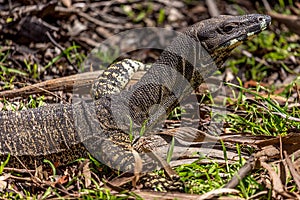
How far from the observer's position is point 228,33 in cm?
691

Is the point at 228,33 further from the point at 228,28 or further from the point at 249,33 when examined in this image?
the point at 249,33

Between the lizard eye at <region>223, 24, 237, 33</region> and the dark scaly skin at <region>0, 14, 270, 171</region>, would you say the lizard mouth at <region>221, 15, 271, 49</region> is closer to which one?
the dark scaly skin at <region>0, 14, 270, 171</region>

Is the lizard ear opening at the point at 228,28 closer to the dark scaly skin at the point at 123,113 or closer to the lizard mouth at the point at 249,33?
the dark scaly skin at the point at 123,113

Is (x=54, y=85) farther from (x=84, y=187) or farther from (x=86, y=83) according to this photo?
(x=84, y=187)

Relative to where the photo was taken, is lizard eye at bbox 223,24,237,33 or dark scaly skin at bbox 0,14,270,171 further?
lizard eye at bbox 223,24,237,33

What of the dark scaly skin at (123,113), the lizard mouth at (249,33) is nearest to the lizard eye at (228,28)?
the dark scaly skin at (123,113)

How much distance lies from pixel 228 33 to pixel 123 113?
5.60ft

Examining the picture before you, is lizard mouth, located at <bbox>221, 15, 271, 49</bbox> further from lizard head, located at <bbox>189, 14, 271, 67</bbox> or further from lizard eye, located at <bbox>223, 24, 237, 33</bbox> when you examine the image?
lizard eye, located at <bbox>223, 24, 237, 33</bbox>

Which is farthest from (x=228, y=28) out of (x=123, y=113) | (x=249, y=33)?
(x=123, y=113)

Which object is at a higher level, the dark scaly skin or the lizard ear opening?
the lizard ear opening

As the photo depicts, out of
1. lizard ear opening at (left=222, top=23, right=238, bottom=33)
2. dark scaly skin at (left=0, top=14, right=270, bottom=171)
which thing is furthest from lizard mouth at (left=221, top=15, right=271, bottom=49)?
lizard ear opening at (left=222, top=23, right=238, bottom=33)

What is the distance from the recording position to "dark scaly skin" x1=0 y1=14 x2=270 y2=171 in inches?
265

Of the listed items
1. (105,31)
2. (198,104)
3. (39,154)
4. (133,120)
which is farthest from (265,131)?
(105,31)

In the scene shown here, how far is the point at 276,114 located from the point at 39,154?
3.11 meters
